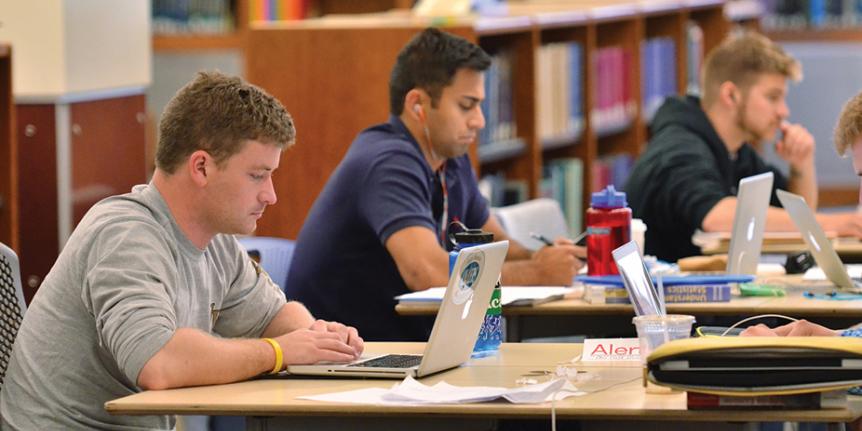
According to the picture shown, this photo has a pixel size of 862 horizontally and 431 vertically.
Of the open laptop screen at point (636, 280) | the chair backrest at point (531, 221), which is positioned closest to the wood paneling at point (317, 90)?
the chair backrest at point (531, 221)

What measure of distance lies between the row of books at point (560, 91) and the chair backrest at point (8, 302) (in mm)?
3360

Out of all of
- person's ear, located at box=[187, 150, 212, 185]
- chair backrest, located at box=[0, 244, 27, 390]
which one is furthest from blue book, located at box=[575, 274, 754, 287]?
chair backrest, located at box=[0, 244, 27, 390]

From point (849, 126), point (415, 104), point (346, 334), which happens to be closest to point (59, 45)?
point (415, 104)

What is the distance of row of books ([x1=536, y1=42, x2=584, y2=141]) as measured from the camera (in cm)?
596

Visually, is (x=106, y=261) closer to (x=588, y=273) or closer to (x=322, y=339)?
(x=322, y=339)

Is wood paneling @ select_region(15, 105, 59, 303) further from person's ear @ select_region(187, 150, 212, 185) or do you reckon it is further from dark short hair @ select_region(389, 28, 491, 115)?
person's ear @ select_region(187, 150, 212, 185)

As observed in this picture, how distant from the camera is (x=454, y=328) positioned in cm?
250

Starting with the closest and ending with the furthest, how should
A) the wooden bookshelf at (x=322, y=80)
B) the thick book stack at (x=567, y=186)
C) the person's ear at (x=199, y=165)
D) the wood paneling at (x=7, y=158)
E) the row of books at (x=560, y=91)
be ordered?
the person's ear at (x=199, y=165)
the wood paneling at (x=7, y=158)
the wooden bookshelf at (x=322, y=80)
the row of books at (x=560, y=91)
the thick book stack at (x=567, y=186)

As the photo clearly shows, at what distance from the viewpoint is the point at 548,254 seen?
3576 millimetres

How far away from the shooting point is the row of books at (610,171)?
21.9ft

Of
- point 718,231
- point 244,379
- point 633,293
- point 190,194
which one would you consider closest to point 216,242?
point 190,194

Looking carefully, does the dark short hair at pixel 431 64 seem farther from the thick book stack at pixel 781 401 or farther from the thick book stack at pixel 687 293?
the thick book stack at pixel 781 401

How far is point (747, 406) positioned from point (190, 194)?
1012mm

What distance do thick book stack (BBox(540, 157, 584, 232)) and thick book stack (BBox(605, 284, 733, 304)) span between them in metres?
2.80
